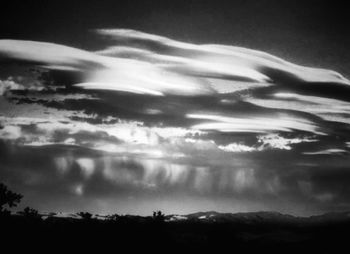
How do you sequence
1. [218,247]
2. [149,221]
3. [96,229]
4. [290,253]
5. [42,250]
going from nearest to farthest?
[42,250]
[96,229]
[149,221]
[218,247]
[290,253]

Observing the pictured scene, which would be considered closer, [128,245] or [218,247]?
[128,245]

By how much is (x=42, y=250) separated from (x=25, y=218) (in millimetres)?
9680

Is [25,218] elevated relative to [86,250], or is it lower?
elevated

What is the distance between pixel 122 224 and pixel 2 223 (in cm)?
2560

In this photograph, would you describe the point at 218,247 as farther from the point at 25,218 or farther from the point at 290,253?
the point at 25,218

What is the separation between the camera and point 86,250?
59.1 m

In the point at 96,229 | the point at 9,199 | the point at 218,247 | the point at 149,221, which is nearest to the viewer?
the point at 9,199

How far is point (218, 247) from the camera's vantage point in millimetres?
103875

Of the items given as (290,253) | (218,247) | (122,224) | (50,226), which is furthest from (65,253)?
(290,253)

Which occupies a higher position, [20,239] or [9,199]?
[9,199]

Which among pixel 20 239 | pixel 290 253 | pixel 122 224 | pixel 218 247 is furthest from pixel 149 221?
pixel 290 253

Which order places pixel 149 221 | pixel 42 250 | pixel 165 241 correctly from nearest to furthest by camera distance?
pixel 42 250 < pixel 149 221 < pixel 165 241

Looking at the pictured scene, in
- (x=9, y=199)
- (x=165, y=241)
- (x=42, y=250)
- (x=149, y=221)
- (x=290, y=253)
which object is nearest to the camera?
(x=9, y=199)

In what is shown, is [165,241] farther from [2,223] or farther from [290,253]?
[290,253]
